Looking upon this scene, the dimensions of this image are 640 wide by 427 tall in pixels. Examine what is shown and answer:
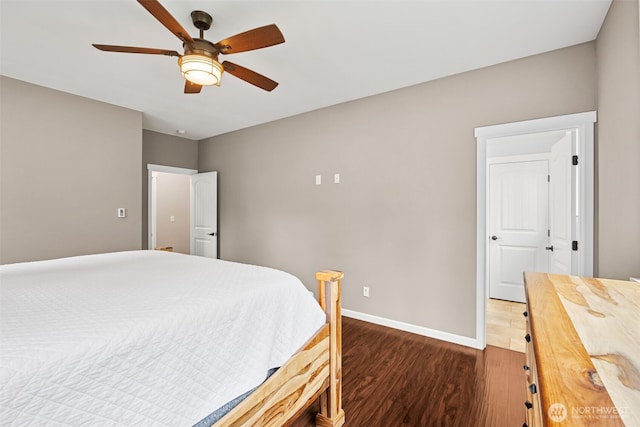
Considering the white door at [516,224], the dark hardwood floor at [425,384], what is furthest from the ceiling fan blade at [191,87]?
the white door at [516,224]

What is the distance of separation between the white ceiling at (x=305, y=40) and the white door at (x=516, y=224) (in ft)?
6.79

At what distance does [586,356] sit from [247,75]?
2216mm

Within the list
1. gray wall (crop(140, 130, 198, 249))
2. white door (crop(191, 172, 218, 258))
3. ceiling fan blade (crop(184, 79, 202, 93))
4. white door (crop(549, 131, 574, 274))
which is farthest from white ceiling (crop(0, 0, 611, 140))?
white door (crop(191, 172, 218, 258))

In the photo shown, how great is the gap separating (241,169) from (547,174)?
4.25 meters

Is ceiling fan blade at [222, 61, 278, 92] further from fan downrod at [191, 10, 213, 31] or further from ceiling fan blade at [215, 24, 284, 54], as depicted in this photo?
fan downrod at [191, 10, 213, 31]

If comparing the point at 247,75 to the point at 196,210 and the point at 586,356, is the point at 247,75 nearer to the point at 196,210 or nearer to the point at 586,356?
the point at 586,356

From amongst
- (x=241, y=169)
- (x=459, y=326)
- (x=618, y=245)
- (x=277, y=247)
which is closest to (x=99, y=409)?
(x=618, y=245)

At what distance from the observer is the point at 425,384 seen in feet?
6.70

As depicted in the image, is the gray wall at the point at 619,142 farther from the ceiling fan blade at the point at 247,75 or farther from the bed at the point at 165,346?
the ceiling fan blade at the point at 247,75

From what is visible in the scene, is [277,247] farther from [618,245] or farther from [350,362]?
[618,245]

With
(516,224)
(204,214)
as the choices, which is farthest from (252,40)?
(516,224)

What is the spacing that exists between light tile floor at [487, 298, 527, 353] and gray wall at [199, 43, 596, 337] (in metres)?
0.43

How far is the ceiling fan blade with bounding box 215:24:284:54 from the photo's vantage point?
1547 millimetres

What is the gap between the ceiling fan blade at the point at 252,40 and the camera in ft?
5.08
